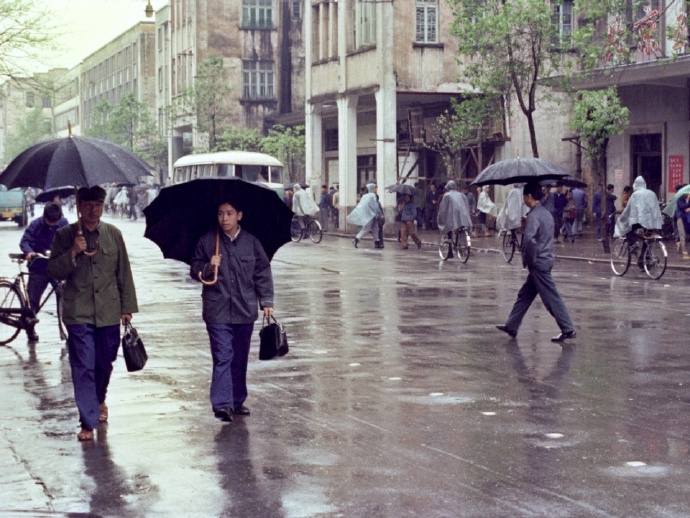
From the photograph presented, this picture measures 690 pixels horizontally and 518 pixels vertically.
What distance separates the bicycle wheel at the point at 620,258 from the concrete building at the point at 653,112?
27.2ft

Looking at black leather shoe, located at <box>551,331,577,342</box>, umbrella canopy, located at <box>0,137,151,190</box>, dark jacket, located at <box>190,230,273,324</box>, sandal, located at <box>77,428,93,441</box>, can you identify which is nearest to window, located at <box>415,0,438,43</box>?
black leather shoe, located at <box>551,331,577,342</box>

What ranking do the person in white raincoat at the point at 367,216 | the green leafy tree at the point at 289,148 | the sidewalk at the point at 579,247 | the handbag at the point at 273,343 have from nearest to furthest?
1. the handbag at the point at 273,343
2. the sidewalk at the point at 579,247
3. the person in white raincoat at the point at 367,216
4. the green leafy tree at the point at 289,148

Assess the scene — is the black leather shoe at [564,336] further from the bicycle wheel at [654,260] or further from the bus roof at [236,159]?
the bus roof at [236,159]

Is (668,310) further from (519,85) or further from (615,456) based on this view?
(519,85)

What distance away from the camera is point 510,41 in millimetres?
32469

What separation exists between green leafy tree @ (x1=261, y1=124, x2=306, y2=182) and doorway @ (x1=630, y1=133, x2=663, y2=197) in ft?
72.7

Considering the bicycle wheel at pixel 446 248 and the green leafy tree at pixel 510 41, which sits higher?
the green leafy tree at pixel 510 41

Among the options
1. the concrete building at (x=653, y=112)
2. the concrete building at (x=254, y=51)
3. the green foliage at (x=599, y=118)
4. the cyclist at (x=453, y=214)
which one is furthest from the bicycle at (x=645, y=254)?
the concrete building at (x=254, y=51)

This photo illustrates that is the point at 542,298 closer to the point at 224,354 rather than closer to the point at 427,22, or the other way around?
the point at 224,354

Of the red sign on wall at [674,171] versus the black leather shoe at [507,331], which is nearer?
the black leather shoe at [507,331]

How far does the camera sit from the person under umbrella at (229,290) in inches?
342

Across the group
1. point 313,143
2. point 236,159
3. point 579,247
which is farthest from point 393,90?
point 579,247

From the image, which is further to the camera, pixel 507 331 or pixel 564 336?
pixel 507 331

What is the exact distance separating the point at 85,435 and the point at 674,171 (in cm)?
2837
